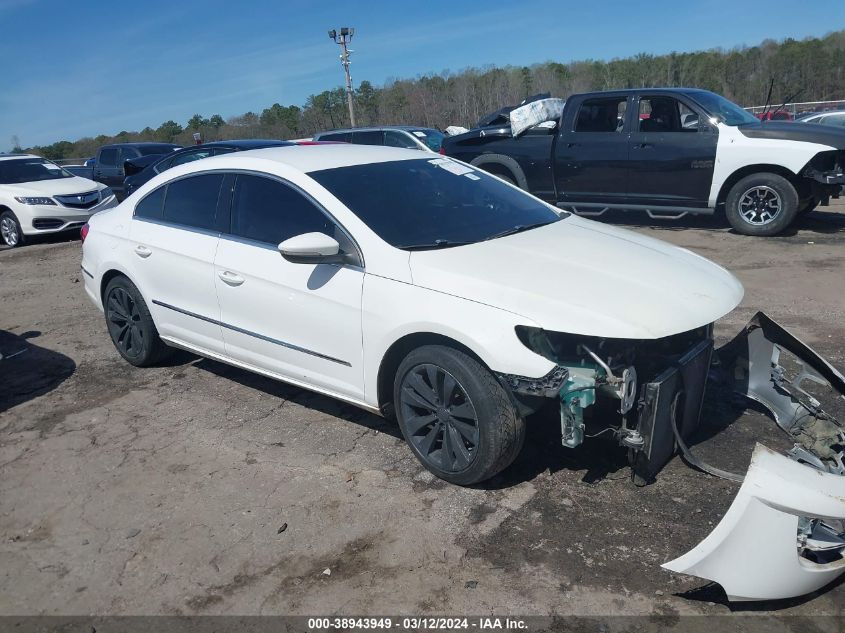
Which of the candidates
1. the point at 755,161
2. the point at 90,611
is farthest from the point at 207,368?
the point at 755,161

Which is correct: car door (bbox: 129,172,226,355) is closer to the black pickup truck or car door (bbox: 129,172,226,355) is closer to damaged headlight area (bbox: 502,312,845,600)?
damaged headlight area (bbox: 502,312,845,600)

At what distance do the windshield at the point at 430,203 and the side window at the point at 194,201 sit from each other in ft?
2.98

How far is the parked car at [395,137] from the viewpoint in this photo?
14.3 m

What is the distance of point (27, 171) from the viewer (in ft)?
43.2

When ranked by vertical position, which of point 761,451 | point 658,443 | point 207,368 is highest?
point 761,451

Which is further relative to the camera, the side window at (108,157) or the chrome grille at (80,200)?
the side window at (108,157)

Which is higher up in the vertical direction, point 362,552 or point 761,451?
point 761,451

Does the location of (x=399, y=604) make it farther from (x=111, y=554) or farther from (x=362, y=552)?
(x=111, y=554)

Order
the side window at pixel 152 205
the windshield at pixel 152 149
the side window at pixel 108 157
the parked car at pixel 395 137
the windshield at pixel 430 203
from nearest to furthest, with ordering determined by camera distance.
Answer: the windshield at pixel 430 203
the side window at pixel 152 205
the parked car at pixel 395 137
the windshield at pixel 152 149
the side window at pixel 108 157

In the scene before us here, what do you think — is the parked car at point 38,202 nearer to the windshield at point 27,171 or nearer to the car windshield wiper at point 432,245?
the windshield at point 27,171

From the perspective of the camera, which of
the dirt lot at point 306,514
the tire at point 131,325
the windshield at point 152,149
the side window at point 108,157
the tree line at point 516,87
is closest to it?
the dirt lot at point 306,514

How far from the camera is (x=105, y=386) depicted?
5.31 m

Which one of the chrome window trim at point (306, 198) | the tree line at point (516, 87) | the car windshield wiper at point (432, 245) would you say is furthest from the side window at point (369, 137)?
the tree line at point (516, 87)

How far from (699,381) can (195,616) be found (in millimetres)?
2657
